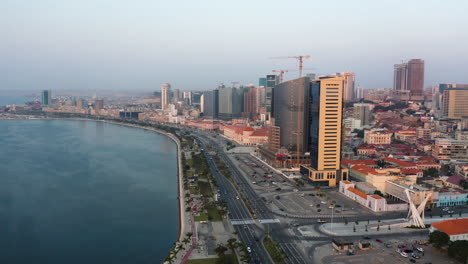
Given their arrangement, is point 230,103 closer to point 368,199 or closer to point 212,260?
point 368,199

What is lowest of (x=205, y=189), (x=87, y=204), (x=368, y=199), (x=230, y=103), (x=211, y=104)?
(x=87, y=204)

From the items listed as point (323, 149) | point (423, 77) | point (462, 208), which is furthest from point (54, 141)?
point (423, 77)

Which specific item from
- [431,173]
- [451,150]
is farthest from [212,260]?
[451,150]

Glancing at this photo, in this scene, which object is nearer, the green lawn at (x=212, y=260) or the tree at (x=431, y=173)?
the green lawn at (x=212, y=260)

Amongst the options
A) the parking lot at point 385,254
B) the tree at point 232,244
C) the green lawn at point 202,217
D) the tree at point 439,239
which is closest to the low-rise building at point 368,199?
the parking lot at point 385,254

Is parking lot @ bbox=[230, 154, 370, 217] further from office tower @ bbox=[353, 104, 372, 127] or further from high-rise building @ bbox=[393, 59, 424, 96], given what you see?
high-rise building @ bbox=[393, 59, 424, 96]

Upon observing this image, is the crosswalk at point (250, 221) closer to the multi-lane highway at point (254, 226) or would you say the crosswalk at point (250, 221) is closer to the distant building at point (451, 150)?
the multi-lane highway at point (254, 226)

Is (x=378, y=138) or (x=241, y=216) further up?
(x=378, y=138)

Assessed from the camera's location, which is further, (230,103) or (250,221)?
Result: (230,103)
